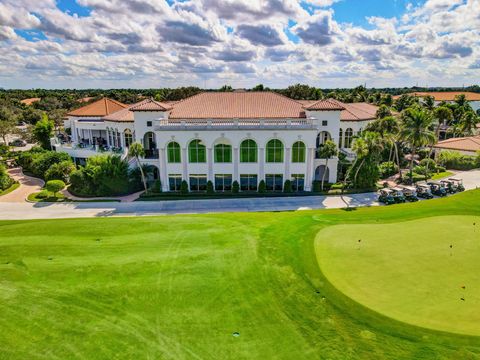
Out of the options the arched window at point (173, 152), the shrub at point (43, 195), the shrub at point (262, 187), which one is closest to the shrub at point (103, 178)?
the shrub at point (43, 195)

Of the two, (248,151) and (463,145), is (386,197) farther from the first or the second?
(463,145)

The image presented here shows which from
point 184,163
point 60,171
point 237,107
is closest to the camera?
point 184,163

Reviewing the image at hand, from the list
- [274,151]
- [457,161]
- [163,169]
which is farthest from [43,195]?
[457,161]

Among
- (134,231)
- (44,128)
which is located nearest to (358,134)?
(134,231)

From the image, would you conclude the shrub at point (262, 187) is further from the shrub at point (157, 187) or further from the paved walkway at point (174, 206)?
the shrub at point (157, 187)

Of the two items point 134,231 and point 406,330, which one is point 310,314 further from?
point 134,231

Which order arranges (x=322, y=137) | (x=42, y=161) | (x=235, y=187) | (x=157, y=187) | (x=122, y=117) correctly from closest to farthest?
(x=235, y=187)
(x=157, y=187)
(x=322, y=137)
(x=42, y=161)
(x=122, y=117)

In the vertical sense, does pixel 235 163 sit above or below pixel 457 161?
above
